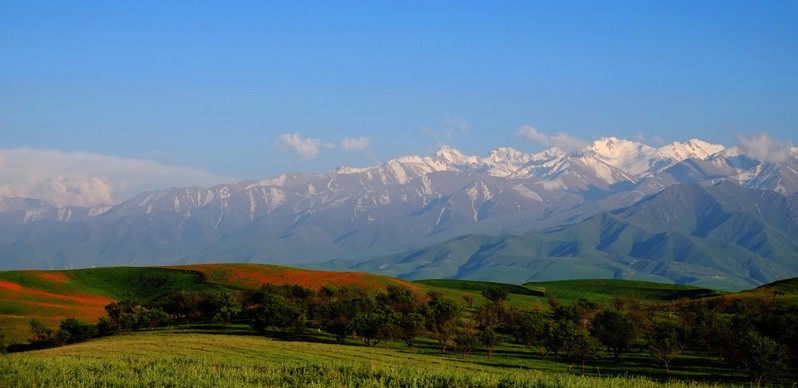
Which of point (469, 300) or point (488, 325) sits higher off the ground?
point (469, 300)

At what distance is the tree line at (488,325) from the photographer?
84062 millimetres

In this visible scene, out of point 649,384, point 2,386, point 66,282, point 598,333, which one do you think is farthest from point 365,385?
point 66,282

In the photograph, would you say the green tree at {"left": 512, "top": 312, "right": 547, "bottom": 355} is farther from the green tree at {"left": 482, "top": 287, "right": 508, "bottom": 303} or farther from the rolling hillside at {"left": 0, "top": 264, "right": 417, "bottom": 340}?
the rolling hillside at {"left": 0, "top": 264, "right": 417, "bottom": 340}

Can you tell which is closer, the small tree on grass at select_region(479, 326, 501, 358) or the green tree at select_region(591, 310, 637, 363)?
the green tree at select_region(591, 310, 637, 363)

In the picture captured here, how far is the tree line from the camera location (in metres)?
84.1

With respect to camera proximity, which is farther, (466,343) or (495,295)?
(495,295)

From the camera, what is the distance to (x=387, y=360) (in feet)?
257

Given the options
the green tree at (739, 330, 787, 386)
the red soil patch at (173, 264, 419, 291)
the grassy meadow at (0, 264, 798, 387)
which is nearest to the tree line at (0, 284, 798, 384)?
the green tree at (739, 330, 787, 386)

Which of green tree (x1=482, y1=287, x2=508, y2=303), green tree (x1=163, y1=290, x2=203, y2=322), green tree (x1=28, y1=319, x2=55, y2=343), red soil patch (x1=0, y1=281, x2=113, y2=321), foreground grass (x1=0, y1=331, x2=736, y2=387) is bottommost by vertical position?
green tree (x1=28, y1=319, x2=55, y2=343)

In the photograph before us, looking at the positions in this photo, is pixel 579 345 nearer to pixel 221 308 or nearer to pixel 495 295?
pixel 495 295

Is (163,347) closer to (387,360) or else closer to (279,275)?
(387,360)

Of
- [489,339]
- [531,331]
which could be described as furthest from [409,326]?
[531,331]

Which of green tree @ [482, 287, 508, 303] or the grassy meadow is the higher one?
green tree @ [482, 287, 508, 303]

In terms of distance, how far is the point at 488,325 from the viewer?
373 feet
